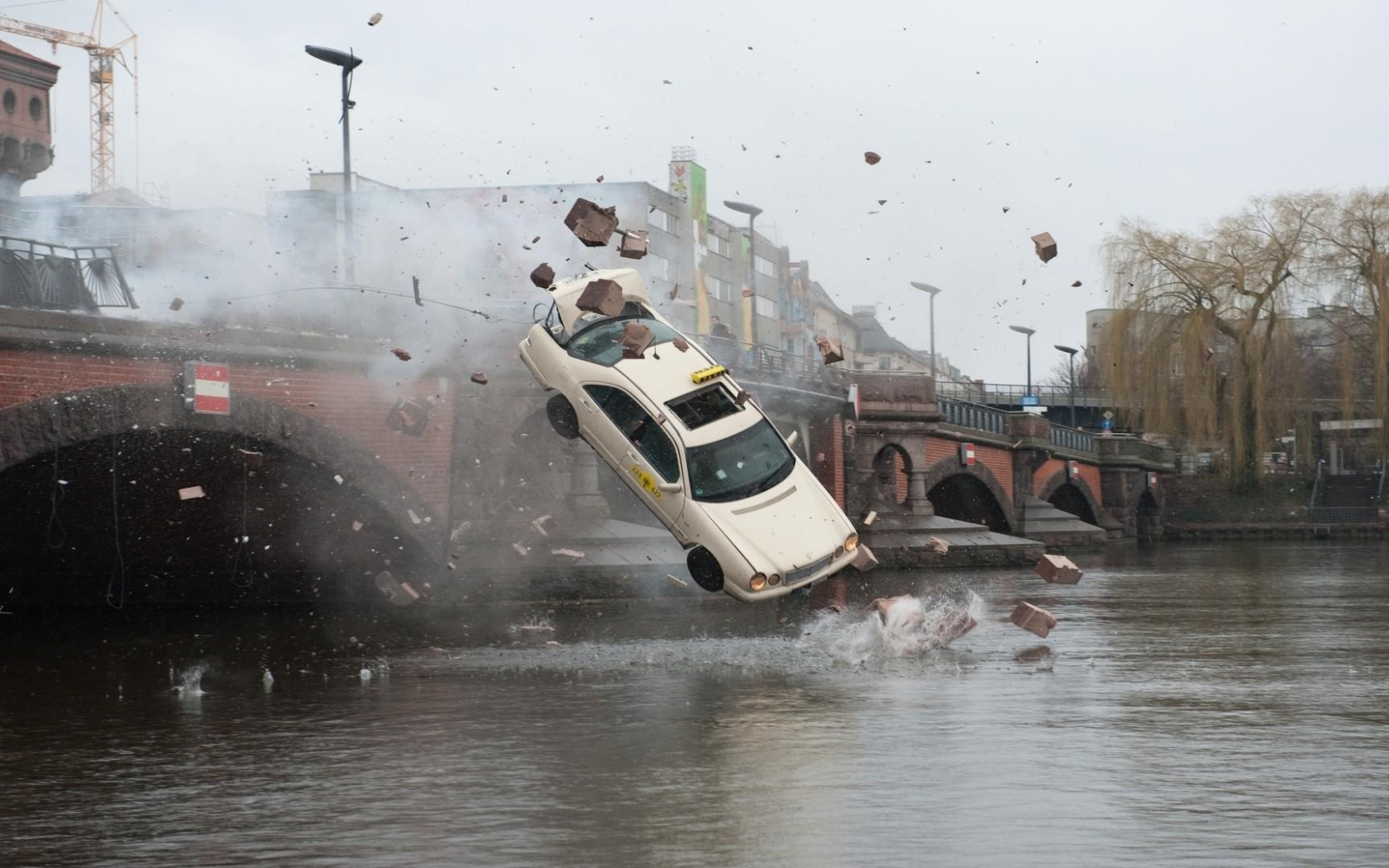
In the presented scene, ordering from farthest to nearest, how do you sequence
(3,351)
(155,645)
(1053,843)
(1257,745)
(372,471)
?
(372,471), (155,645), (3,351), (1257,745), (1053,843)

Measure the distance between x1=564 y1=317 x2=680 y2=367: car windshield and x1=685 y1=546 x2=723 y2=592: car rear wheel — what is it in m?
2.88

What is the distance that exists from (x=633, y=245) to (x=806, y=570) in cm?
489

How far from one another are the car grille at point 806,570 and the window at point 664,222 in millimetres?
77877

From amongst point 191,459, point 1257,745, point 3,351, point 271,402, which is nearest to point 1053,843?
point 1257,745

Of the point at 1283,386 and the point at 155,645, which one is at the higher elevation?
the point at 1283,386

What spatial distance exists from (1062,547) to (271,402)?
42.1 metres

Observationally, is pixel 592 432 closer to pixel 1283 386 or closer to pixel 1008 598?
pixel 1008 598

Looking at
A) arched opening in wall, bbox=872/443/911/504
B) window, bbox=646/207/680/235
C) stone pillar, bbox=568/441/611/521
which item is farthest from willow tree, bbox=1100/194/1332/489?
window, bbox=646/207/680/235

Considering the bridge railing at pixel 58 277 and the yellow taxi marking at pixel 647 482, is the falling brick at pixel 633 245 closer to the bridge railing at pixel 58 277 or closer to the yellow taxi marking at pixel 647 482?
the yellow taxi marking at pixel 647 482

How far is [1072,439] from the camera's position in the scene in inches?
2867

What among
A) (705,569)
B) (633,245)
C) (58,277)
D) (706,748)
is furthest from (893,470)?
(706,748)

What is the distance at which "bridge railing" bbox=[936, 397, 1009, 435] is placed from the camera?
57.1 metres

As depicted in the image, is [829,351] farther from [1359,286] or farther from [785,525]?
[1359,286]

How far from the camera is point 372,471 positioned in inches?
1202
